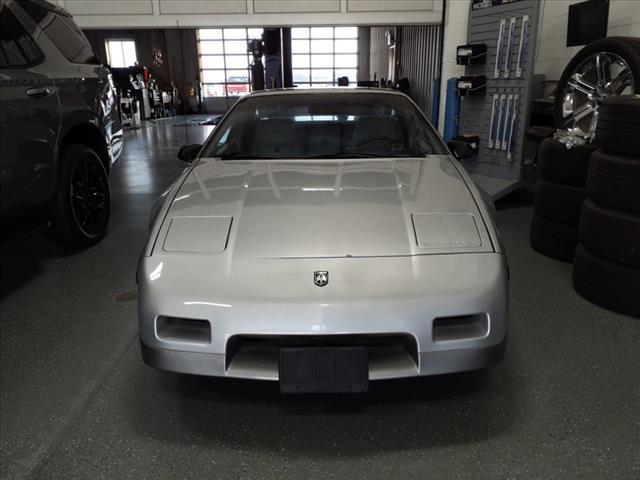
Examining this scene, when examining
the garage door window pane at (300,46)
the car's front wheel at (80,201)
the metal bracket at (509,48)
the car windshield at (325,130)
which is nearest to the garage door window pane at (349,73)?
the garage door window pane at (300,46)

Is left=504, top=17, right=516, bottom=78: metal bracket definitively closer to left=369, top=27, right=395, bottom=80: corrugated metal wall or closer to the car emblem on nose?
the car emblem on nose

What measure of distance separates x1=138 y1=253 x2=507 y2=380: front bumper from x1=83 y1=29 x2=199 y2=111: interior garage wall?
2616 centimetres

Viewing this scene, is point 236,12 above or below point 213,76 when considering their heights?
above

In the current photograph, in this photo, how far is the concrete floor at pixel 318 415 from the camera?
5.58ft

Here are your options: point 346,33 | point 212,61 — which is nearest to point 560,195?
point 346,33

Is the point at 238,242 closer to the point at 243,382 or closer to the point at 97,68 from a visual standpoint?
the point at 243,382

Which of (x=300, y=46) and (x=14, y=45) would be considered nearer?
(x=14, y=45)

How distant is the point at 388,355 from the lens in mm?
1733

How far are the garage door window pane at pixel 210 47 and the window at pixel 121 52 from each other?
3700 mm

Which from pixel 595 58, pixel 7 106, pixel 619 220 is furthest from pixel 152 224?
pixel 595 58

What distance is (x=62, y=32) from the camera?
12.5ft

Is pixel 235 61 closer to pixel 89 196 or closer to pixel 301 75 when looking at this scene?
pixel 301 75

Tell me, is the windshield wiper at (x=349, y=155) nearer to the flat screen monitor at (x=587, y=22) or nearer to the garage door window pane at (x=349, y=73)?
the flat screen monitor at (x=587, y=22)

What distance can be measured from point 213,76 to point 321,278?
95.2 feet
